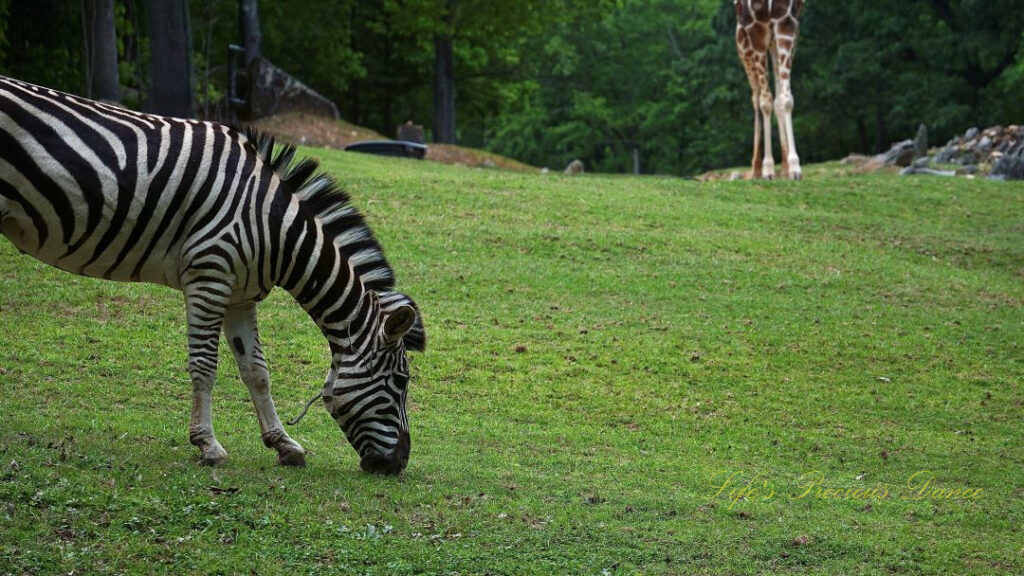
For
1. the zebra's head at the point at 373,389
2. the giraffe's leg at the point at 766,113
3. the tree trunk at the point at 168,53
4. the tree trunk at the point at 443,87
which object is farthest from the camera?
the tree trunk at the point at 443,87

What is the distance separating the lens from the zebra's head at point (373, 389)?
306 inches

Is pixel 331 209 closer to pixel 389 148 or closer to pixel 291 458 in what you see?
pixel 291 458

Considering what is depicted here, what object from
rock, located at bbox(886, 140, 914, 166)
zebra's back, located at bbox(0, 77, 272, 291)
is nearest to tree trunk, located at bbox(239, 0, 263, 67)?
rock, located at bbox(886, 140, 914, 166)

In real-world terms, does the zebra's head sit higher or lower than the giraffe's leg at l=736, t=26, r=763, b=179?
Answer: lower

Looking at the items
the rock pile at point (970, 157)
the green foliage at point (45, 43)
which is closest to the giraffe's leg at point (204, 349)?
the green foliage at point (45, 43)

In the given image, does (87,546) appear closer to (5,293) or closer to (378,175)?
(5,293)

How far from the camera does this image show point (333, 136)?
29.6 m

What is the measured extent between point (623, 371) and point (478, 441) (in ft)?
9.43

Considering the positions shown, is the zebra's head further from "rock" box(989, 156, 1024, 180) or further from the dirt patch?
"rock" box(989, 156, 1024, 180)

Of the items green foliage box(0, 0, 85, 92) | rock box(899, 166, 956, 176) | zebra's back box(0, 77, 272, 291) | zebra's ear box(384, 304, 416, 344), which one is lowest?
zebra's ear box(384, 304, 416, 344)

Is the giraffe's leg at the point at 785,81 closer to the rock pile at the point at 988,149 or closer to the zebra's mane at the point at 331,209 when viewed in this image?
the rock pile at the point at 988,149

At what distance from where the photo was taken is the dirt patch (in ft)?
93.3

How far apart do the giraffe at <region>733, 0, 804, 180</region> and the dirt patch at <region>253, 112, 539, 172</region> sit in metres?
7.63

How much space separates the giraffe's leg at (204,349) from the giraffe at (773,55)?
17310 mm
